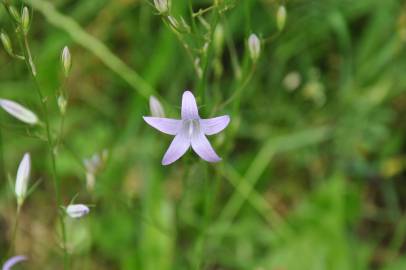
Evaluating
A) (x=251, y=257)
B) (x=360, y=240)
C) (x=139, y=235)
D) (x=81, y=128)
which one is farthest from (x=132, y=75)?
(x=360, y=240)

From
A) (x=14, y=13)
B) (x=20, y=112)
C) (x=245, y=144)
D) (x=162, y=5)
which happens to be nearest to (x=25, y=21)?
(x=14, y=13)

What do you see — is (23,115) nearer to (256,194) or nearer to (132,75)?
(132,75)

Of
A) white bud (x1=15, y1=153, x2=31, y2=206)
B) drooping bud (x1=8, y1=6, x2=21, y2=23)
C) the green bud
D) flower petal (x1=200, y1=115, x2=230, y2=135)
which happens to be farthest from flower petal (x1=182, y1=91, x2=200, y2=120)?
white bud (x1=15, y1=153, x2=31, y2=206)

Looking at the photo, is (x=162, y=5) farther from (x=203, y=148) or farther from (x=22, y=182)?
(x=22, y=182)

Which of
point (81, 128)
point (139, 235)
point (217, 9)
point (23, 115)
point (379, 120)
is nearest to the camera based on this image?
point (217, 9)

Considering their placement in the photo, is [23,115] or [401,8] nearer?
[23,115]

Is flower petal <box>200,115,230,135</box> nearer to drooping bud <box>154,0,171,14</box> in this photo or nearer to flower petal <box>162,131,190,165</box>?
flower petal <box>162,131,190,165</box>
